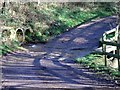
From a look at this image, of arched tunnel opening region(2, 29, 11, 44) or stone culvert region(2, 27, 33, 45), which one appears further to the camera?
stone culvert region(2, 27, 33, 45)

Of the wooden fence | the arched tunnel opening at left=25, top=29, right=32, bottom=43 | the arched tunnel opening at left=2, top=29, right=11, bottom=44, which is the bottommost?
the arched tunnel opening at left=25, top=29, right=32, bottom=43

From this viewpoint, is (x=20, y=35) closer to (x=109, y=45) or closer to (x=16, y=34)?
(x=16, y=34)

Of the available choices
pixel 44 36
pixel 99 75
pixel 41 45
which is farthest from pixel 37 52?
pixel 99 75

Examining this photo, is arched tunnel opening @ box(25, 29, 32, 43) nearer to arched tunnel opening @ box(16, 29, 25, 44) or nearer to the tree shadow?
A: arched tunnel opening @ box(16, 29, 25, 44)

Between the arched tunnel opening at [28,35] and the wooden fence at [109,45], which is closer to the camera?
the wooden fence at [109,45]

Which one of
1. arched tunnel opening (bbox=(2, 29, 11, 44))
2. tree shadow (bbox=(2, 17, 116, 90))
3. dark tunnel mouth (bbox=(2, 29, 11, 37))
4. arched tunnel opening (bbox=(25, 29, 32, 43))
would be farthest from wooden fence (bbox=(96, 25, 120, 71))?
arched tunnel opening (bbox=(25, 29, 32, 43))

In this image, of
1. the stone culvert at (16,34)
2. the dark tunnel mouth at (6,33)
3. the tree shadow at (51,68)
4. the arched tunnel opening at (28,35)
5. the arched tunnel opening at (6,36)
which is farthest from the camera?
the arched tunnel opening at (28,35)

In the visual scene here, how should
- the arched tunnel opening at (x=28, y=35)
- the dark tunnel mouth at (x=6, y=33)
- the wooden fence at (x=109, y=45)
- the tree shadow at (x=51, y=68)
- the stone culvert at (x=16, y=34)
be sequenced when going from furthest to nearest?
1. the arched tunnel opening at (x=28, y=35)
2. the dark tunnel mouth at (x=6, y=33)
3. the stone culvert at (x=16, y=34)
4. the wooden fence at (x=109, y=45)
5. the tree shadow at (x=51, y=68)

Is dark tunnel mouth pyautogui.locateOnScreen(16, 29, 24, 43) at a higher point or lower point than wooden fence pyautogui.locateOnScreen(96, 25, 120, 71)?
lower

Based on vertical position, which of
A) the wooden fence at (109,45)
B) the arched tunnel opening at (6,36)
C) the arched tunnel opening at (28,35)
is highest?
the wooden fence at (109,45)

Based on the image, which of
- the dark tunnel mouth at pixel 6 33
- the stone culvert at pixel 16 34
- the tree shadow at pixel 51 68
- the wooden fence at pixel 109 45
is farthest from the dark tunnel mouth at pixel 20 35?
the wooden fence at pixel 109 45

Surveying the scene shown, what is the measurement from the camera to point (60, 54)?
16078 mm

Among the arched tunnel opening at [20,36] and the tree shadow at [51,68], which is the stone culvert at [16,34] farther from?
the tree shadow at [51,68]

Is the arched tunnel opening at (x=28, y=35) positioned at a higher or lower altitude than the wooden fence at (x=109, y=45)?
lower
